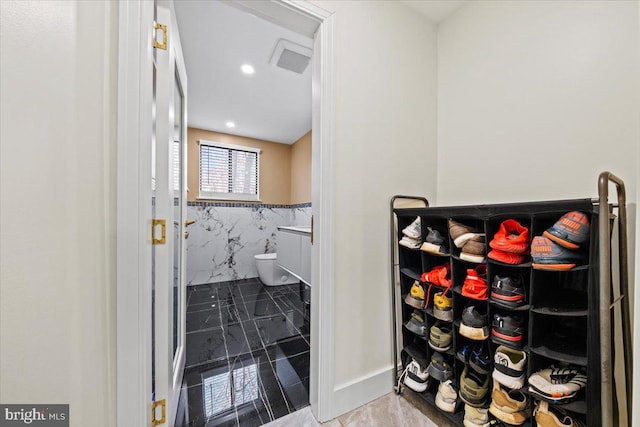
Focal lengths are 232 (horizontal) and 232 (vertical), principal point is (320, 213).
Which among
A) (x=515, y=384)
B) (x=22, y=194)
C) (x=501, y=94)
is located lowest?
(x=515, y=384)

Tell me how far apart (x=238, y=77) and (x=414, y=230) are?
2.29m

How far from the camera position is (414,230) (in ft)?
4.22

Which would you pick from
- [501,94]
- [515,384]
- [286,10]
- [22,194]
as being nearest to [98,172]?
[22,194]

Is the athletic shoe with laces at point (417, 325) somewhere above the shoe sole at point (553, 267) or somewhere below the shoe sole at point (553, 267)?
below

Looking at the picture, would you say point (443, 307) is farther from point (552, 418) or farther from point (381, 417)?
point (381, 417)

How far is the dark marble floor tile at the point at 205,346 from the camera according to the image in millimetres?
1730

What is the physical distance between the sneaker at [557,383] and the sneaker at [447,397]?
36 centimetres

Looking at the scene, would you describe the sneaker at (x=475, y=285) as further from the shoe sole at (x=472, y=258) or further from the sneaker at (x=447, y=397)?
the sneaker at (x=447, y=397)

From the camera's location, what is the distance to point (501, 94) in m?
1.34

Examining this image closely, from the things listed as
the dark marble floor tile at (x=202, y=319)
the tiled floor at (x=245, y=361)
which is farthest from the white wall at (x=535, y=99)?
the dark marble floor tile at (x=202, y=319)

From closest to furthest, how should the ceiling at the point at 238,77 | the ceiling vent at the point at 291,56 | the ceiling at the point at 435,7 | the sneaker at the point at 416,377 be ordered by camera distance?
the sneaker at the point at 416,377 → the ceiling at the point at 435,7 → the ceiling at the point at 238,77 → the ceiling vent at the point at 291,56

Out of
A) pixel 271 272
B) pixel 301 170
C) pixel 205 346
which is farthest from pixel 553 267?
pixel 301 170

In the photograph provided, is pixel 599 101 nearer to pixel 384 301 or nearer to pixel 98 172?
pixel 384 301

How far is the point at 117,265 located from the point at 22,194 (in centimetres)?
31
